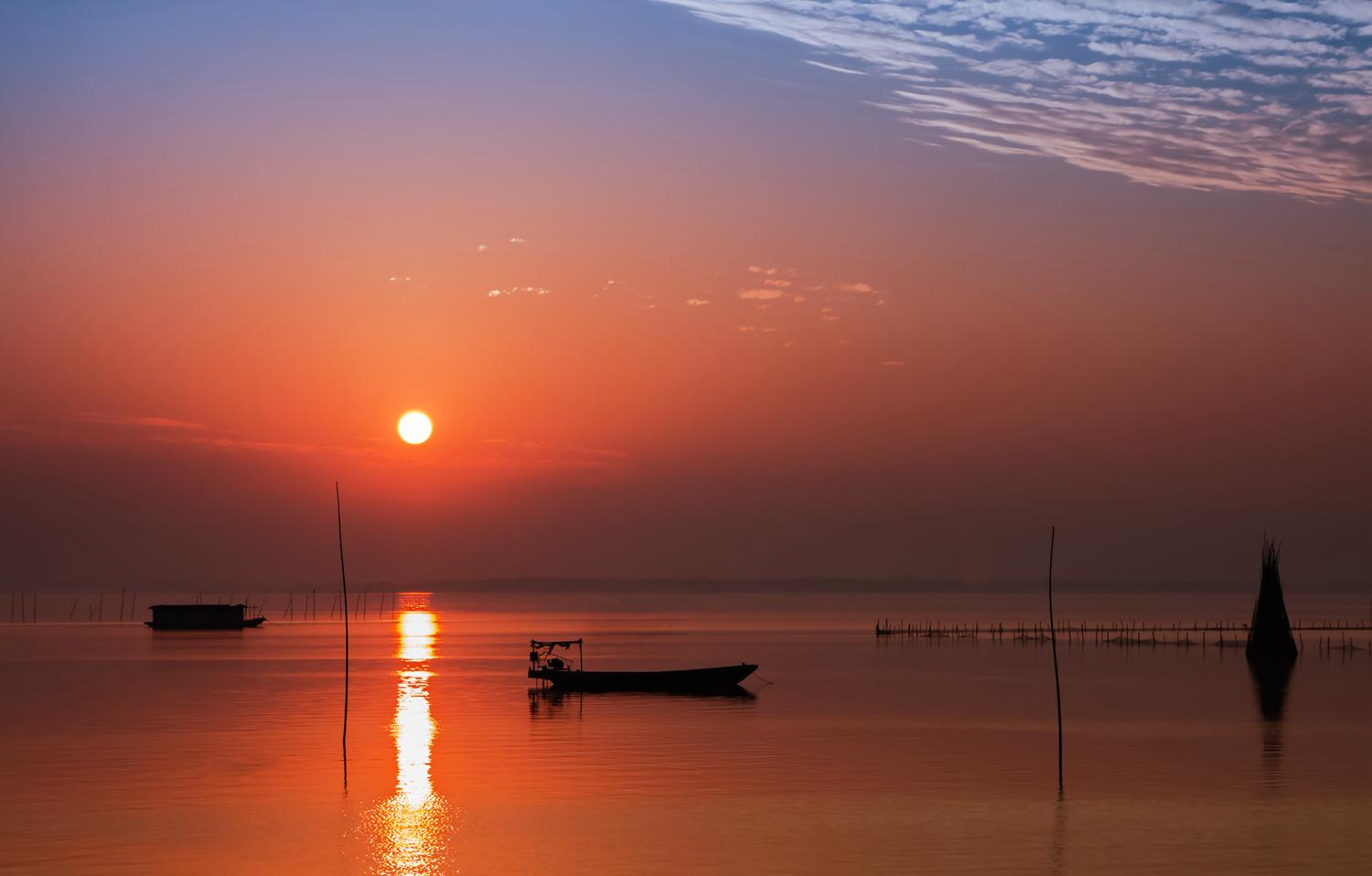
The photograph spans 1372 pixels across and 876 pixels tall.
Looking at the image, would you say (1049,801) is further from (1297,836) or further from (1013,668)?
(1013,668)

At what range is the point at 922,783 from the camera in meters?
42.8

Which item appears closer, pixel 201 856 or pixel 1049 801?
pixel 201 856

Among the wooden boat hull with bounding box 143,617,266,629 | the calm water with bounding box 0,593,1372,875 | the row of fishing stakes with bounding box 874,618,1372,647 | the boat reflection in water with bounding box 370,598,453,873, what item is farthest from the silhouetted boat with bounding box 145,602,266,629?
the boat reflection in water with bounding box 370,598,453,873

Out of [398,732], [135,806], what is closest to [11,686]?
[398,732]

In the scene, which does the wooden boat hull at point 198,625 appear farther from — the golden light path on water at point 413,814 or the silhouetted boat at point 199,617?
the golden light path on water at point 413,814

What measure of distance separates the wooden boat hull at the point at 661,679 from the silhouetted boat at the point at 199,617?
104504mm

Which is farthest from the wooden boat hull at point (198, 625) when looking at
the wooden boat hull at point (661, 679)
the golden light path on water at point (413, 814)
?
the golden light path on water at point (413, 814)

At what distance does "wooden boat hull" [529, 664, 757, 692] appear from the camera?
→ 80.8 metres

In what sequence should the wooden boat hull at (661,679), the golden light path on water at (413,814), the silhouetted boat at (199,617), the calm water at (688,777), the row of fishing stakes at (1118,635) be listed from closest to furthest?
1. the golden light path on water at (413,814)
2. the calm water at (688,777)
3. the wooden boat hull at (661,679)
4. the row of fishing stakes at (1118,635)
5. the silhouetted boat at (199,617)

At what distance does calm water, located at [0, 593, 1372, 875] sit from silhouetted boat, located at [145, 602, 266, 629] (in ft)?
282

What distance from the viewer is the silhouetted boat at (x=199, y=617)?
175 m

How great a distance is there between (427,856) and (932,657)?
286ft

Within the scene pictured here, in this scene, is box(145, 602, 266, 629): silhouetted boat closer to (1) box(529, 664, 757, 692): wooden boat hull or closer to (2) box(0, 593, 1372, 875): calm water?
(2) box(0, 593, 1372, 875): calm water

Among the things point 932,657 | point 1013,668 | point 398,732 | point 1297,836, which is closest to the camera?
point 1297,836
